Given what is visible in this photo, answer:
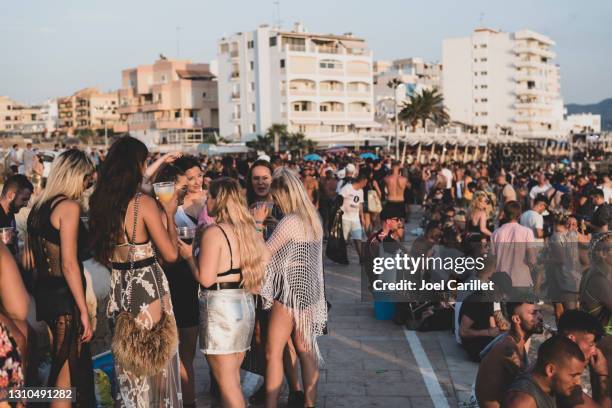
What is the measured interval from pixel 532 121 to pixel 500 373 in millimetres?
106353

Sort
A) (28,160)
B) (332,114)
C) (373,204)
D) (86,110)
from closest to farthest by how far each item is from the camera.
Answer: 1. (373,204)
2. (28,160)
3. (332,114)
4. (86,110)

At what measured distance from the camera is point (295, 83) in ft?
247

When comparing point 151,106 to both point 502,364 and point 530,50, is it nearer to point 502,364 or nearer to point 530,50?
point 530,50

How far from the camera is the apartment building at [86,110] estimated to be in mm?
133625

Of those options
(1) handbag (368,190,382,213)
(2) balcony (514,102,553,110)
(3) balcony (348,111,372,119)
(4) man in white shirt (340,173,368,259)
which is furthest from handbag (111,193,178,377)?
(2) balcony (514,102,553,110)

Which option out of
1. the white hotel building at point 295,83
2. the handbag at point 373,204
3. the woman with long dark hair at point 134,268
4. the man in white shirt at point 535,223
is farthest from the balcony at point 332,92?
the woman with long dark hair at point 134,268

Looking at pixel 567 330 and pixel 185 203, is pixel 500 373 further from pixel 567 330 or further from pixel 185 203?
pixel 185 203

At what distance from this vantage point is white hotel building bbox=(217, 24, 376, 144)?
7500 centimetres

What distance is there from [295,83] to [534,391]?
73027 mm

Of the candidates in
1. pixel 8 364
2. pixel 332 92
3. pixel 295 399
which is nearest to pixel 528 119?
pixel 332 92

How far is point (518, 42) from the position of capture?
104 meters

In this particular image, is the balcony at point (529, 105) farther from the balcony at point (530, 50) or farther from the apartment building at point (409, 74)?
the apartment building at point (409, 74)

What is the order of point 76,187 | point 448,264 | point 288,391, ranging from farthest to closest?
1. point 448,264
2. point 288,391
3. point 76,187

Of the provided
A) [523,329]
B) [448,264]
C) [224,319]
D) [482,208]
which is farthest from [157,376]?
[482,208]
